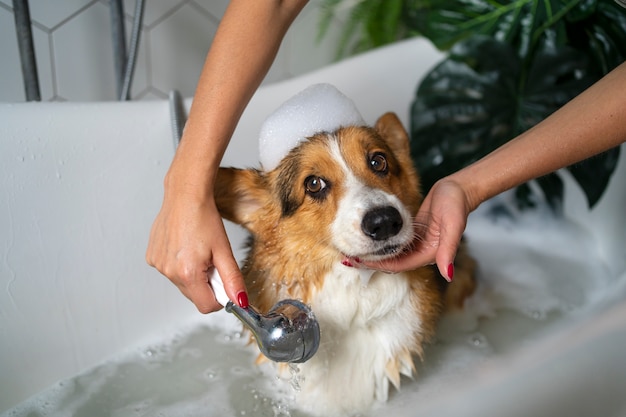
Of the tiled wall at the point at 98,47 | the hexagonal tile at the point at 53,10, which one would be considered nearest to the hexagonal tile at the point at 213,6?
the tiled wall at the point at 98,47

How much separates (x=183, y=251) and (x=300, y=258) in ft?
1.01

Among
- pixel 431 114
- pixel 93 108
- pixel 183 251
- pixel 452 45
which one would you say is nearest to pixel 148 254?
pixel 183 251

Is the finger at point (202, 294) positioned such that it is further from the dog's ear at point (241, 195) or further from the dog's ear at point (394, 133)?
the dog's ear at point (394, 133)

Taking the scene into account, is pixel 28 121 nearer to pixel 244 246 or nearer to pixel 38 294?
pixel 38 294

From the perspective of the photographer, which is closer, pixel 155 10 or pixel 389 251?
pixel 389 251

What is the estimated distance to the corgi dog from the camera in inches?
48.5

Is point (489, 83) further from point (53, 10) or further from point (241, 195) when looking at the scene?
point (53, 10)

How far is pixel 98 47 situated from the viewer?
79.8 inches

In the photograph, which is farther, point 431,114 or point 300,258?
point 431,114

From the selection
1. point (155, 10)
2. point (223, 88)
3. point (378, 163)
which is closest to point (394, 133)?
point (378, 163)

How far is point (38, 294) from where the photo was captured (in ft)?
4.69

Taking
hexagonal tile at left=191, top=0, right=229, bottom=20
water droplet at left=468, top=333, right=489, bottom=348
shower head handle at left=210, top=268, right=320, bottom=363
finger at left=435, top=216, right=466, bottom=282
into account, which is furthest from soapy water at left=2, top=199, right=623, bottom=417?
hexagonal tile at left=191, top=0, right=229, bottom=20

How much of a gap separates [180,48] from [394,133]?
117 cm

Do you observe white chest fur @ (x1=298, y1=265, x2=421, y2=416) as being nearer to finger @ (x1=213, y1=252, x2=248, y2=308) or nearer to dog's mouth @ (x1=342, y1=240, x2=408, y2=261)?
dog's mouth @ (x1=342, y1=240, x2=408, y2=261)
